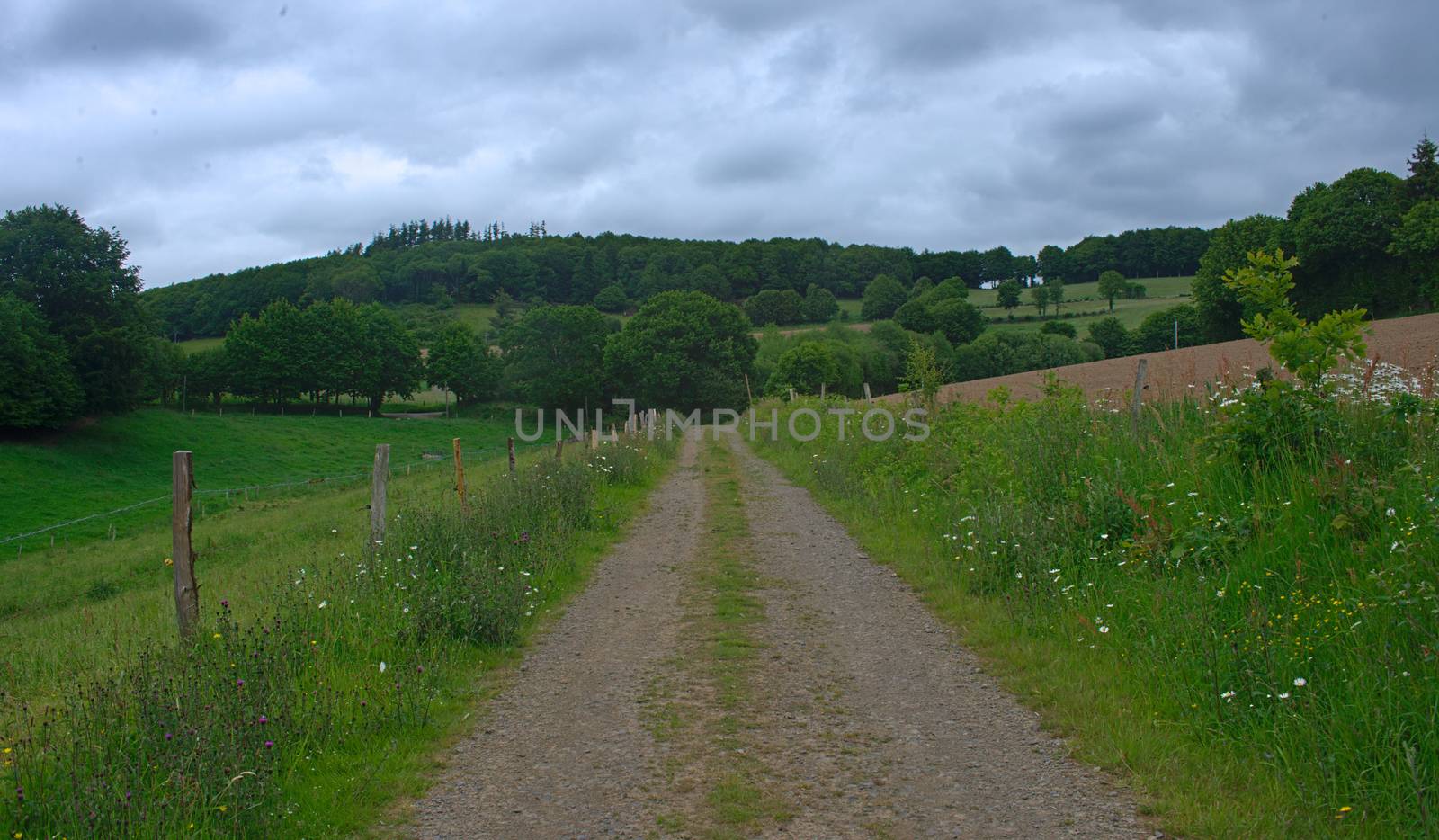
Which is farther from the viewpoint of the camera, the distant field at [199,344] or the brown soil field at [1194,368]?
the distant field at [199,344]

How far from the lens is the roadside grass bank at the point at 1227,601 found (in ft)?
14.1

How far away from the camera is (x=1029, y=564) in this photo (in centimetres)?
825

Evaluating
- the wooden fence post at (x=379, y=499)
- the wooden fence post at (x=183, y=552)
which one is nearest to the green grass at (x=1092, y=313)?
the wooden fence post at (x=379, y=499)

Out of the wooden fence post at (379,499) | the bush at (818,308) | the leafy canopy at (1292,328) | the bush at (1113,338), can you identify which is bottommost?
the wooden fence post at (379,499)

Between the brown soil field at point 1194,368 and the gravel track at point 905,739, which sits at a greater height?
the brown soil field at point 1194,368

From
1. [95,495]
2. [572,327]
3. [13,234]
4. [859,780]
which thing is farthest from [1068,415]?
[572,327]

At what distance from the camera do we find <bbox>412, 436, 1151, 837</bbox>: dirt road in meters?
4.31

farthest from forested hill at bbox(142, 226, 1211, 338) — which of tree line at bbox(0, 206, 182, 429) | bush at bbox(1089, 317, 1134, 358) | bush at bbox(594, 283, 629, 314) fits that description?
tree line at bbox(0, 206, 182, 429)

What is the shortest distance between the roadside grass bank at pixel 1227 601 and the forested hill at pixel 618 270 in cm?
8831

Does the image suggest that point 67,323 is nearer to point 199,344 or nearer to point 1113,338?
point 199,344

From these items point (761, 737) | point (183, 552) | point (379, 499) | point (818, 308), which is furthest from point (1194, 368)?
point (818, 308)

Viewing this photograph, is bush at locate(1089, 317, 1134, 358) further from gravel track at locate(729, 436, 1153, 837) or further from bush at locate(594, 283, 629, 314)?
gravel track at locate(729, 436, 1153, 837)

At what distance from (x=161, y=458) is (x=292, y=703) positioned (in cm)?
5100

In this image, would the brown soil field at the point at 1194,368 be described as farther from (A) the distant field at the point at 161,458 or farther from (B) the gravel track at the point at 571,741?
(A) the distant field at the point at 161,458
